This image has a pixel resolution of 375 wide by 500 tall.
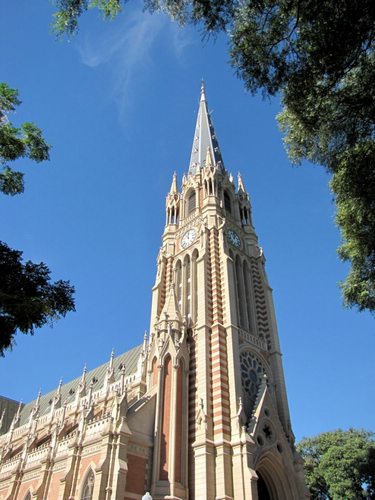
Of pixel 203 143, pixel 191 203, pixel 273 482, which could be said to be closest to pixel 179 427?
pixel 273 482

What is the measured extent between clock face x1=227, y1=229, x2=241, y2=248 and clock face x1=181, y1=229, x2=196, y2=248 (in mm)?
3280

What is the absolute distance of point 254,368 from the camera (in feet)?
98.9

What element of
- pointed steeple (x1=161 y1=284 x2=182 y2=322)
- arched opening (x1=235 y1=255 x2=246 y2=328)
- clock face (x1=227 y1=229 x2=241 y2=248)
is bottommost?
pointed steeple (x1=161 y1=284 x2=182 y2=322)

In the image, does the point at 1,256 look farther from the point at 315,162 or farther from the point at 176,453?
the point at 176,453

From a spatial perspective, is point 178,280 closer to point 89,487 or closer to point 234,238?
point 234,238

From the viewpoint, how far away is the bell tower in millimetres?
23594

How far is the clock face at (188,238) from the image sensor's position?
37.6m

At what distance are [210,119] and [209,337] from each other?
32833 millimetres

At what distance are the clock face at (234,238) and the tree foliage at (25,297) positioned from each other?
2525 centimetres

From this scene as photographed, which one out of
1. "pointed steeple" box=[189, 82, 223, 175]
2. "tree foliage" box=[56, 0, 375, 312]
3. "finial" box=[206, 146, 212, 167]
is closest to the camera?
"tree foliage" box=[56, 0, 375, 312]

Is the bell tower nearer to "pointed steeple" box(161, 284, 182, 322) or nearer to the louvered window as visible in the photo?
"pointed steeple" box(161, 284, 182, 322)

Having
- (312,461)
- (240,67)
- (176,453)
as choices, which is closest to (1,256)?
(240,67)

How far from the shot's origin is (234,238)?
38.0 metres

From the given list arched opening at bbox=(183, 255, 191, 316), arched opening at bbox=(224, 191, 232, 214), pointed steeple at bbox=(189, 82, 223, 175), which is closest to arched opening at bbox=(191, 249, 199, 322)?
arched opening at bbox=(183, 255, 191, 316)
